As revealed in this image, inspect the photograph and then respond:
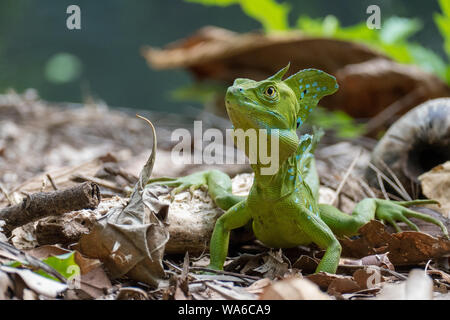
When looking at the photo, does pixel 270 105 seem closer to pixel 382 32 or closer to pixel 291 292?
pixel 291 292

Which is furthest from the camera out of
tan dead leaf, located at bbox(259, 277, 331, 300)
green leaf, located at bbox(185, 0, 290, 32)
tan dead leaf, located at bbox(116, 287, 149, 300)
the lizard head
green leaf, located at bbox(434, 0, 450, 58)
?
green leaf, located at bbox(185, 0, 290, 32)

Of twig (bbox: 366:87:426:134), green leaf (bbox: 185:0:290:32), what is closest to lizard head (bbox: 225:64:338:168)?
twig (bbox: 366:87:426:134)

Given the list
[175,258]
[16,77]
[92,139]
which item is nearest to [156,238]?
[175,258]

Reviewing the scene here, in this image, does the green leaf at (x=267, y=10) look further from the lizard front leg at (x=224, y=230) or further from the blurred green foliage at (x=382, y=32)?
the lizard front leg at (x=224, y=230)

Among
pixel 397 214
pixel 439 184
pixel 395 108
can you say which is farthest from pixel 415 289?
pixel 395 108

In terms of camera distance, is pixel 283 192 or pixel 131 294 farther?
pixel 283 192

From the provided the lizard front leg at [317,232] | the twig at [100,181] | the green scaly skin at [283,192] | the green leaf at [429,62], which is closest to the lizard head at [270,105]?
the green scaly skin at [283,192]

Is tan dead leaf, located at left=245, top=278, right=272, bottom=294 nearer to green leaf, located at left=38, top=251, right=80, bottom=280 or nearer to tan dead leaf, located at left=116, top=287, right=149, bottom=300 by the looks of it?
tan dead leaf, located at left=116, top=287, right=149, bottom=300
